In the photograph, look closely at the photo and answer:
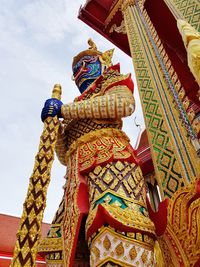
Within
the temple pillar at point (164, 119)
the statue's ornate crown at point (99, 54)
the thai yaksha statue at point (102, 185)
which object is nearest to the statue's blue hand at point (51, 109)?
the thai yaksha statue at point (102, 185)

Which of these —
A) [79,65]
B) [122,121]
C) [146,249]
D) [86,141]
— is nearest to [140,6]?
[79,65]

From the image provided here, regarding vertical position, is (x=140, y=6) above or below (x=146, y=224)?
above

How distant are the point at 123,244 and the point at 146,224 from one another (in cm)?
→ 14

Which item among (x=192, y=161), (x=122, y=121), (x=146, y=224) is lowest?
(x=146, y=224)

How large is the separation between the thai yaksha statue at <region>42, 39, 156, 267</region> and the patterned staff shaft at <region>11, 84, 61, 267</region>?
0.18 metres

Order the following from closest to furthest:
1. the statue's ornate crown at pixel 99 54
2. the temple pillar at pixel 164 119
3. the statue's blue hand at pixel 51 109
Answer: the temple pillar at pixel 164 119
the statue's blue hand at pixel 51 109
the statue's ornate crown at pixel 99 54

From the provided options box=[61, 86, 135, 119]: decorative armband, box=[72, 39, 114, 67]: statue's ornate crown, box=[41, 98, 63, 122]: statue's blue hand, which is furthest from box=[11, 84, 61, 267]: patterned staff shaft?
box=[72, 39, 114, 67]: statue's ornate crown

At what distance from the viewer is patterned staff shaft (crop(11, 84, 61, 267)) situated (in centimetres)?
113

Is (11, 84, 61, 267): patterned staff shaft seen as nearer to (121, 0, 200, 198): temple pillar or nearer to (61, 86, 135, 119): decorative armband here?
(61, 86, 135, 119): decorative armband

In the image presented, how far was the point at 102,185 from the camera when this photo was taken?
1.44 metres

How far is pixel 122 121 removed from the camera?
199cm

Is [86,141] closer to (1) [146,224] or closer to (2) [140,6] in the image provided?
(1) [146,224]

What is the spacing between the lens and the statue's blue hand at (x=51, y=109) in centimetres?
180

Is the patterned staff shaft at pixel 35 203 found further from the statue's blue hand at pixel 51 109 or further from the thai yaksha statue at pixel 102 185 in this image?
the thai yaksha statue at pixel 102 185
